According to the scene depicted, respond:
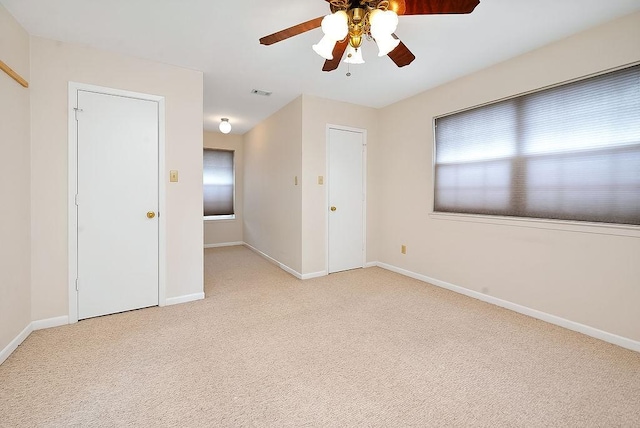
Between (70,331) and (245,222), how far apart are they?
410 centimetres

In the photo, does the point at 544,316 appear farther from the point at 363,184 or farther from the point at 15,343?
the point at 15,343

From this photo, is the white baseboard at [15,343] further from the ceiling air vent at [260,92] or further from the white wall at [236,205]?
the white wall at [236,205]

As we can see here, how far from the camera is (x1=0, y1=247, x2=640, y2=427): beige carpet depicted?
1.54 m

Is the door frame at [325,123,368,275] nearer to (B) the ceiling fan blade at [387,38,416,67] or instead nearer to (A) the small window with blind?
(B) the ceiling fan blade at [387,38,416,67]

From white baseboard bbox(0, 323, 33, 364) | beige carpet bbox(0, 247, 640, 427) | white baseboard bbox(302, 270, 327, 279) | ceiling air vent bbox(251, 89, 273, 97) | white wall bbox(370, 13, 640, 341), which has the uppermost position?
ceiling air vent bbox(251, 89, 273, 97)

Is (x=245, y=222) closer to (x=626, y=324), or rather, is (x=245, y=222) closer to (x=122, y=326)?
(x=122, y=326)

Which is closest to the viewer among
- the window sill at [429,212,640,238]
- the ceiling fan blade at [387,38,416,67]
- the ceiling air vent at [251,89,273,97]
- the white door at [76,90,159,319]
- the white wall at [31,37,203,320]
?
the ceiling fan blade at [387,38,416,67]

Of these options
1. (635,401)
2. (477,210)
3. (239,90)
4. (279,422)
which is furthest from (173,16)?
(635,401)

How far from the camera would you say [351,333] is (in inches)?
96.5

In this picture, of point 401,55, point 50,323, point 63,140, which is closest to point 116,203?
point 63,140

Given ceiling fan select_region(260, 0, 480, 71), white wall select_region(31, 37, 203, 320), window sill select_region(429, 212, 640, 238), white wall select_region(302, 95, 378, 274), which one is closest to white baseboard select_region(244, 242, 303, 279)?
white wall select_region(302, 95, 378, 274)

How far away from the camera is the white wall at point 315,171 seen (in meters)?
3.99

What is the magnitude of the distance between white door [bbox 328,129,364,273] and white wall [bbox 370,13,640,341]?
1.28 feet

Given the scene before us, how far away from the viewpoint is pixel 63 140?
2.54 metres
